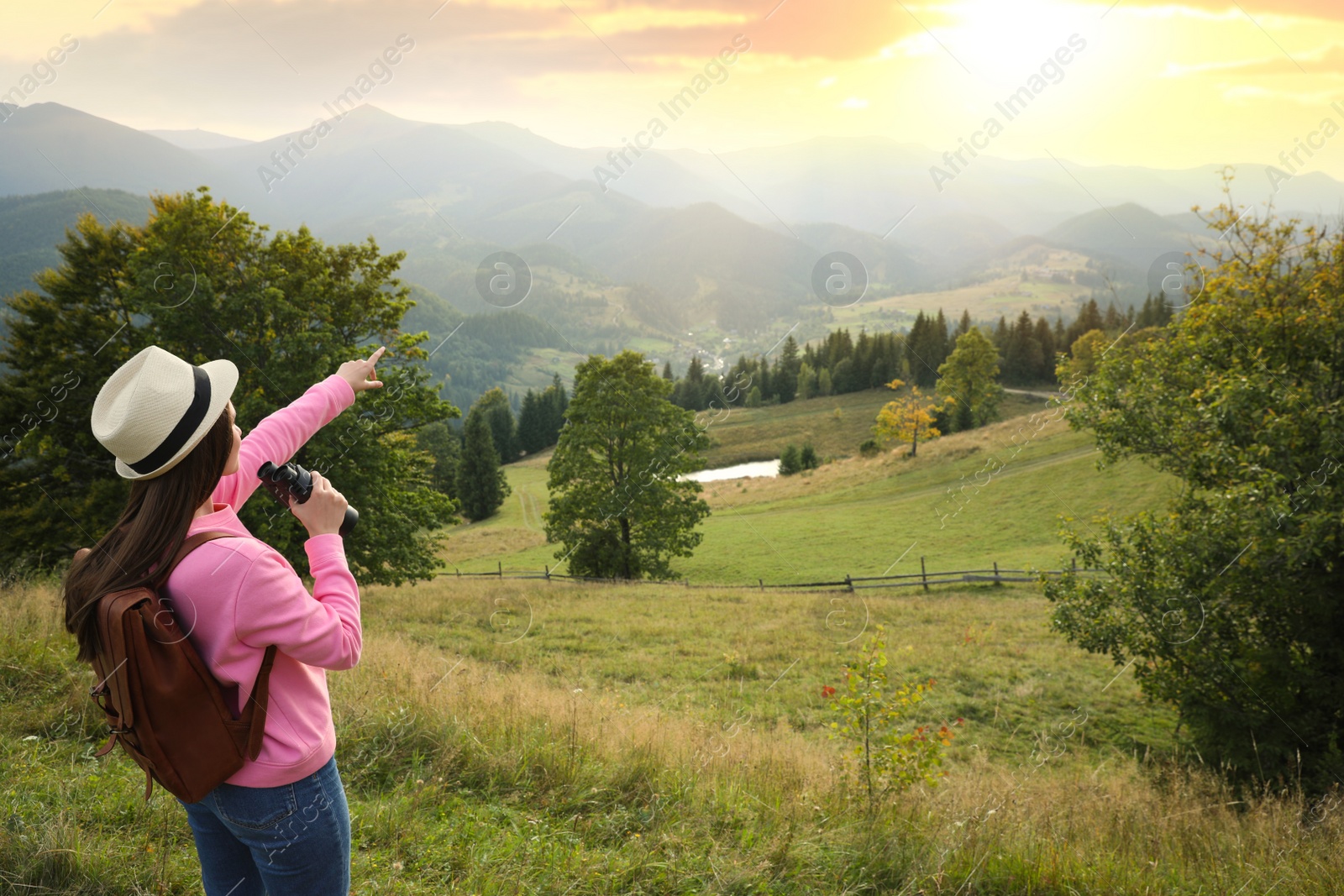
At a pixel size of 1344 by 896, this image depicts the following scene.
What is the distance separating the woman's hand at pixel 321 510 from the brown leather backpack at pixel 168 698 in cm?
27

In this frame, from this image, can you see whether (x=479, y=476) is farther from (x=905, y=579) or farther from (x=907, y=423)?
(x=905, y=579)

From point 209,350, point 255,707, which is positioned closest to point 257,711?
point 255,707

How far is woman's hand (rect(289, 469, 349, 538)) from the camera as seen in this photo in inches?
95.4

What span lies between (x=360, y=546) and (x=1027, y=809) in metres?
18.1

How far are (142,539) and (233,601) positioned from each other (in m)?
0.37

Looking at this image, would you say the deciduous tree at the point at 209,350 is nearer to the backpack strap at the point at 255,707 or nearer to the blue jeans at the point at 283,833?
the blue jeans at the point at 283,833

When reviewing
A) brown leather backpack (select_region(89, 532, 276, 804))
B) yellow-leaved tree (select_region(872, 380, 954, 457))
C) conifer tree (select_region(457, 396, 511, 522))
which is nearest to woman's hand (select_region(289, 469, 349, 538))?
brown leather backpack (select_region(89, 532, 276, 804))

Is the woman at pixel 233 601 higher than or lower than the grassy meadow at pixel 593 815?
higher

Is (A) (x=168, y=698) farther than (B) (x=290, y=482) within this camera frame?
No

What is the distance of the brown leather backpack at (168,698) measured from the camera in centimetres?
196

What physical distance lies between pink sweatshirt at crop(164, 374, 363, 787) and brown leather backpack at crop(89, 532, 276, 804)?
0.14 feet

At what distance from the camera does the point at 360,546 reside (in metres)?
19.4

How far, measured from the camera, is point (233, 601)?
2.05 m

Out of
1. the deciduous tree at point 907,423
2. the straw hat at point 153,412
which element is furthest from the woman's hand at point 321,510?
the deciduous tree at point 907,423
